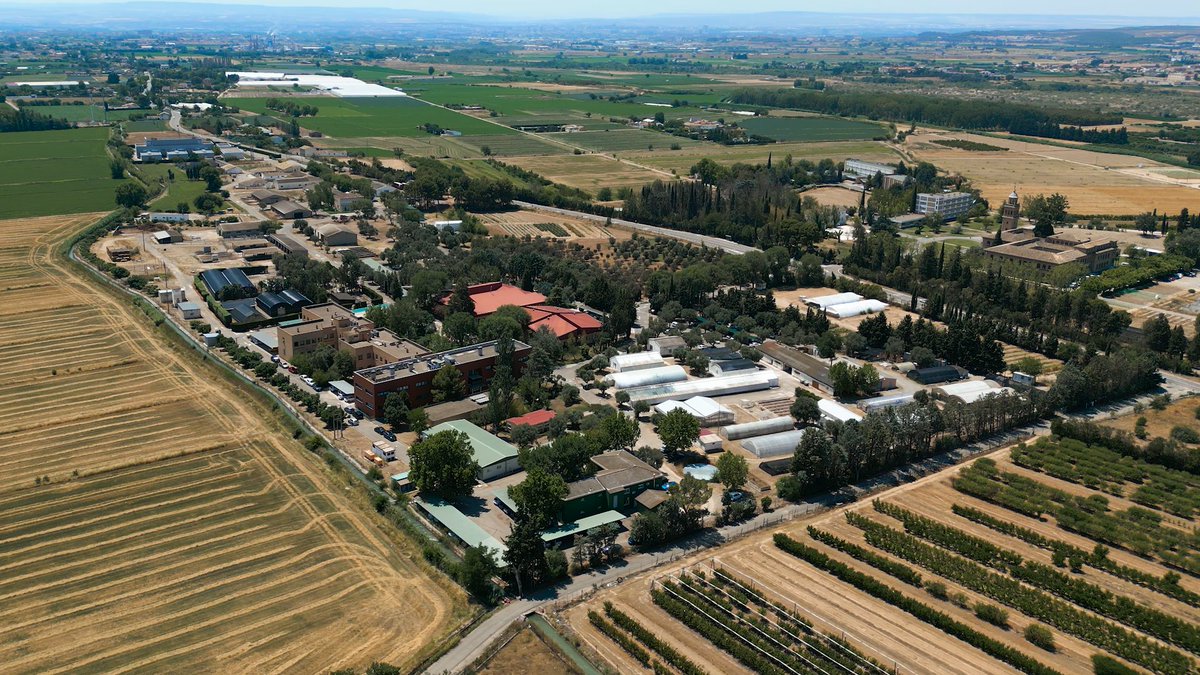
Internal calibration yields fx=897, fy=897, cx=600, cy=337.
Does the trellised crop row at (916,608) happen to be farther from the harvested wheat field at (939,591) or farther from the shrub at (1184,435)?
the shrub at (1184,435)

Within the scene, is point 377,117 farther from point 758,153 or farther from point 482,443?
point 482,443

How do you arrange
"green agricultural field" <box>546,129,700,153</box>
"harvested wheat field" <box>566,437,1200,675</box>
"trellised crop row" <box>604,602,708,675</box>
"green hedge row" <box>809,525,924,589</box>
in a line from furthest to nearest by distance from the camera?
"green agricultural field" <box>546,129,700,153</box> < "green hedge row" <box>809,525,924,589</box> < "harvested wheat field" <box>566,437,1200,675</box> < "trellised crop row" <box>604,602,708,675</box>

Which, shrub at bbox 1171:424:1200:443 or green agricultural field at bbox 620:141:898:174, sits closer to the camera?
shrub at bbox 1171:424:1200:443

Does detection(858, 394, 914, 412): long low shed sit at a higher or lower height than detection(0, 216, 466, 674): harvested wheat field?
higher

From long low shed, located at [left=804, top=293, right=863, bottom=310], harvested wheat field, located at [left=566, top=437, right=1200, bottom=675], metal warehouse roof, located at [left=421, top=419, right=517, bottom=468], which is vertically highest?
long low shed, located at [left=804, top=293, right=863, bottom=310]

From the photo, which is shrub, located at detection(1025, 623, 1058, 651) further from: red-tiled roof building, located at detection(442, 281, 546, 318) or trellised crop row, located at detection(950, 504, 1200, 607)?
red-tiled roof building, located at detection(442, 281, 546, 318)

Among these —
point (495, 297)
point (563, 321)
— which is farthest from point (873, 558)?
point (495, 297)

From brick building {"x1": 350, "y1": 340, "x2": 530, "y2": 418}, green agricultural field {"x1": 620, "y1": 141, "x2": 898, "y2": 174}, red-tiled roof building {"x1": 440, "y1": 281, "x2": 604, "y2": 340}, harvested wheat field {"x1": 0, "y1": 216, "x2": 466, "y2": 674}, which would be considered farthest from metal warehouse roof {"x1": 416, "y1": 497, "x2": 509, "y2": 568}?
green agricultural field {"x1": 620, "y1": 141, "x2": 898, "y2": 174}
